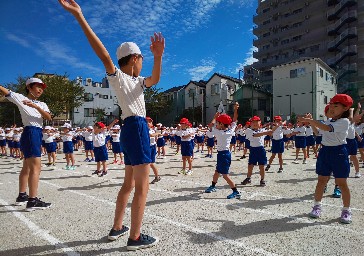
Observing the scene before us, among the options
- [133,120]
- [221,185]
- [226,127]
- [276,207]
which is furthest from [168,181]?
[133,120]

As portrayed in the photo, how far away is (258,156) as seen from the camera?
7215mm

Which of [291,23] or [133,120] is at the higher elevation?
[291,23]

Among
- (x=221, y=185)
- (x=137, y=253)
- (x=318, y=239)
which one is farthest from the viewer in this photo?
(x=221, y=185)

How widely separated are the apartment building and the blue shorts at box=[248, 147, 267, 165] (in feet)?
119

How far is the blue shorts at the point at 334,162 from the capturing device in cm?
426

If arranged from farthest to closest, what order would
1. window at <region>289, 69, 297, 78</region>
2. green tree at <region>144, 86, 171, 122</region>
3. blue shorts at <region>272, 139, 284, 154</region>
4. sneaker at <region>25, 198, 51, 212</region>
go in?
green tree at <region>144, 86, 171, 122</region> < window at <region>289, 69, 297, 78</region> < blue shorts at <region>272, 139, 284, 154</region> < sneaker at <region>25, 198, 51, 212</region>

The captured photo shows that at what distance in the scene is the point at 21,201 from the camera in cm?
511

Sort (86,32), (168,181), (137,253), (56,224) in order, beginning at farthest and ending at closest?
(168,181) < (56,224) < (137,253) < (86,32)

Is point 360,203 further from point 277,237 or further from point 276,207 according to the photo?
point 277,237

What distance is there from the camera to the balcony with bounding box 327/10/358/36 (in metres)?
39.9

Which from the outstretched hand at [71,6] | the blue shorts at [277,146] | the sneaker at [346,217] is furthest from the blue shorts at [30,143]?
the blue shorts at [277,146]

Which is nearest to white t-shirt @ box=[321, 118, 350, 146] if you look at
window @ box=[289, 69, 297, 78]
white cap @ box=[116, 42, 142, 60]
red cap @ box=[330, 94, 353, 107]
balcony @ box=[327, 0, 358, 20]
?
red cap @ box=[330, 94, 353, 107]

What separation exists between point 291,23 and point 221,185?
5063 cm

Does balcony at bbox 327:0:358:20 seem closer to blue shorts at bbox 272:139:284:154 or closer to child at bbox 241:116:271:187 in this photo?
blue shorts at bbox 272:139:284:154
